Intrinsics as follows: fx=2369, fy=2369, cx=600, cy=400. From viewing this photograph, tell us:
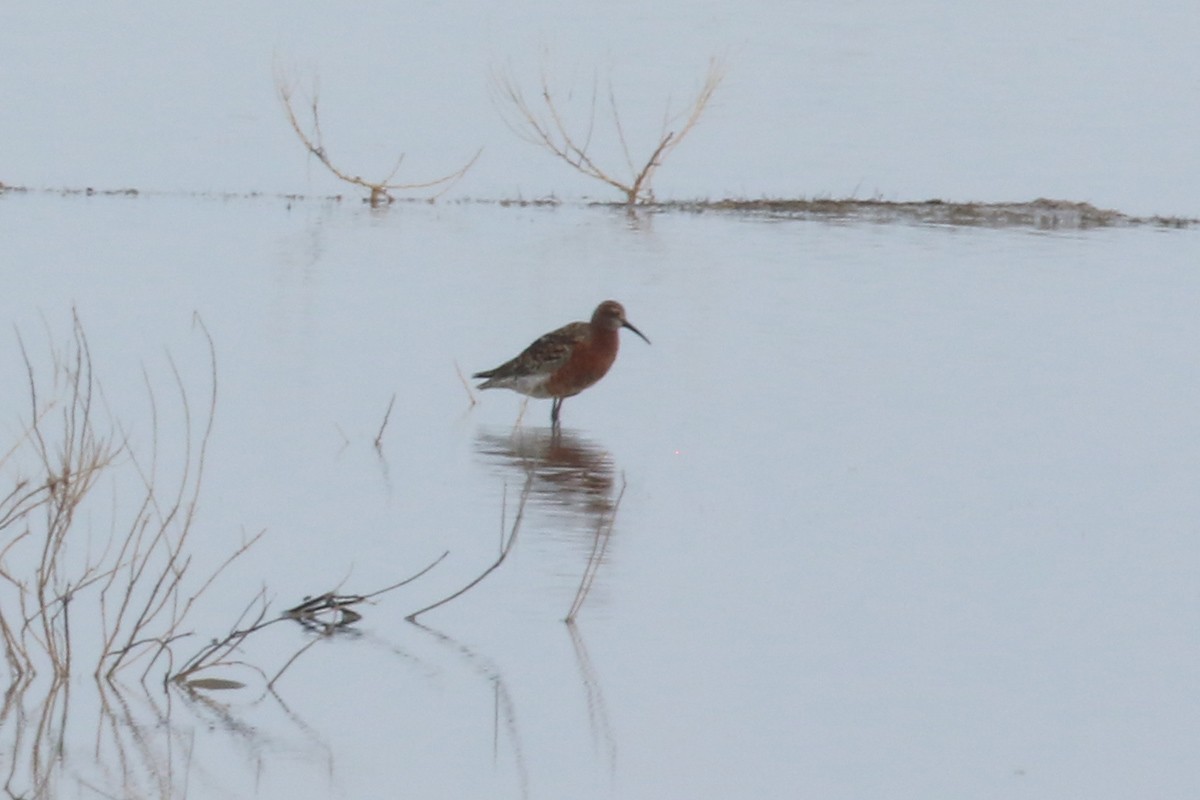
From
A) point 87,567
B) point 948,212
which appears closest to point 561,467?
point 87,567

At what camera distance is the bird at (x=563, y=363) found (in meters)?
11.0

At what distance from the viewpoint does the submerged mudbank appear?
18.6m

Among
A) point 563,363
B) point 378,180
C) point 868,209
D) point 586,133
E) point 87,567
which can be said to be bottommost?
point 87,567

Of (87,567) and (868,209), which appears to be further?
(868,209)

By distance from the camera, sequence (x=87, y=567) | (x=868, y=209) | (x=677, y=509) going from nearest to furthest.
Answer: (x=87, y=567) < (x=677, y=509) < (x=868, y=209)

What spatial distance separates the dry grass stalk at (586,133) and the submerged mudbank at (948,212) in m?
0.54

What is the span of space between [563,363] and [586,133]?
1181 centimetres

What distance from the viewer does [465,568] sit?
25.3 feet

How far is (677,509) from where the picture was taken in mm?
8852

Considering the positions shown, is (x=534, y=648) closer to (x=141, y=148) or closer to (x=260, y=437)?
(x=260, y=437)

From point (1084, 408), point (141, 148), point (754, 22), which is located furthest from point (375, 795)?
point (754, 22)

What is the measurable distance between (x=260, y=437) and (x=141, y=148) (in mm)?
12170

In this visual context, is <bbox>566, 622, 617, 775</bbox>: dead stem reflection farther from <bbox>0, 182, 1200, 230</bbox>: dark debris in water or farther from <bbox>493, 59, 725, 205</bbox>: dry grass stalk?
<bbox>0, 182, 1200, 230</bbox>: dark debris in water

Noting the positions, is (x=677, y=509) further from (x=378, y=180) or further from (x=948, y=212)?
(x=378, y=180)
